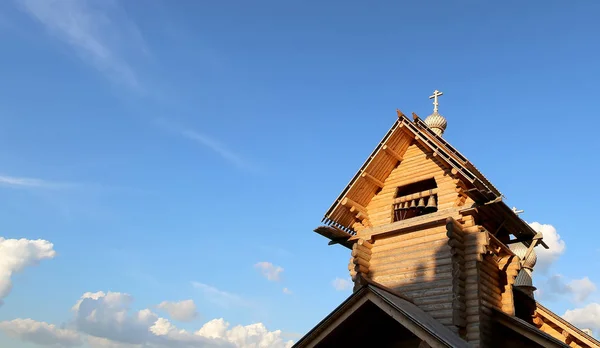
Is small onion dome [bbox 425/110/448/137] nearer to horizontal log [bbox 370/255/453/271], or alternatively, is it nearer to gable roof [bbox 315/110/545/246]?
gable roof [bbox 315/110/545/246]

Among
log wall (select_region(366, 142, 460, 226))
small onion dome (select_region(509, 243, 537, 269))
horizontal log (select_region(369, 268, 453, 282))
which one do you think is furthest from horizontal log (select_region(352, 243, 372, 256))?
small onion dome (select_region(509, 243, 537, 269))

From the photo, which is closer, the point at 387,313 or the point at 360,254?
the point at 387,313

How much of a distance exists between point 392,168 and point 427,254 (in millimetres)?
4274

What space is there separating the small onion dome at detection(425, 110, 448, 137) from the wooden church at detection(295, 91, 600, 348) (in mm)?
3021

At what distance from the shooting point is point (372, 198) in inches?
784

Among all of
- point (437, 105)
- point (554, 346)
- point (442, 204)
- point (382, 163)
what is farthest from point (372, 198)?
point (554, 346)

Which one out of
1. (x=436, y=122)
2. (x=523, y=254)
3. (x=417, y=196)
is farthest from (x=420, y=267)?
(x=523, y=254)

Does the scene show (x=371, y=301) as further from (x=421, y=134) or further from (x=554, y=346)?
(x=421, y=134)

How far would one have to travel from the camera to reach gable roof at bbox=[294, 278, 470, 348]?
1171 cm

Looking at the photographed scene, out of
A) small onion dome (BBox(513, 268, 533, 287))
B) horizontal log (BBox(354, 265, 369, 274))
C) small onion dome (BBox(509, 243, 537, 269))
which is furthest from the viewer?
small onion dome (BBox(509, 243, 537, 269))

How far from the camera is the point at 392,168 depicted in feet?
65.6

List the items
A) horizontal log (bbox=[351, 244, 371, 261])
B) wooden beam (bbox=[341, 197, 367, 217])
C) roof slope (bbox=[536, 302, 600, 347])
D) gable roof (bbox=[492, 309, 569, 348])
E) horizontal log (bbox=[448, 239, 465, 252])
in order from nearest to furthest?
gable roof (bbox=[492, 309, 569, 348]) < horizontal log (bbox=[448, 239, 465, 252]) < roof slope (bbox=[536, 302, 600, 347]) < horizontal log (bbox=[351, 244, 371, 261]) < wooden beam (bbox=[341, 197, 367, 217])

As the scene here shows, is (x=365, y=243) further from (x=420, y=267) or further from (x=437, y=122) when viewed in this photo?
(x=437, y=122)

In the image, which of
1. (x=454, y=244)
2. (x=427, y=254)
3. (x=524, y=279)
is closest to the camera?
(x=454, y=244)
